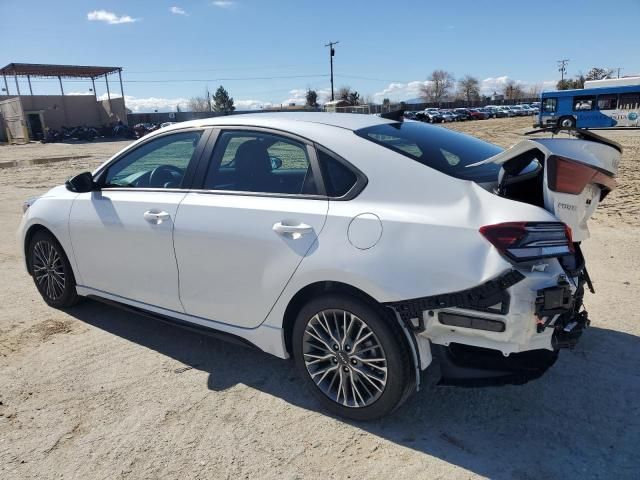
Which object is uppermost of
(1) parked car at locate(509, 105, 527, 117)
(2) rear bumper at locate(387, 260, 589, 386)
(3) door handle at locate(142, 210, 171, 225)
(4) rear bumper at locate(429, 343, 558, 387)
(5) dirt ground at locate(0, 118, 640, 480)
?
(3) door handle at locate(142, 210, 171, 225)

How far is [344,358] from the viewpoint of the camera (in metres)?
2.87

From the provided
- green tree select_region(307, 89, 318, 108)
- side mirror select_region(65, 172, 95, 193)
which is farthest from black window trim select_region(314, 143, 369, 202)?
green tree select_region(307, 89, 318, 108)

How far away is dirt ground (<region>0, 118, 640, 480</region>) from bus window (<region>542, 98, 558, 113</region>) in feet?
111

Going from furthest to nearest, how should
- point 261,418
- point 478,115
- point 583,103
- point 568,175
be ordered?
point 478,115, point 583,103, point 261,418, point 568,175

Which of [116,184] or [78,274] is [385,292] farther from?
[78,274]

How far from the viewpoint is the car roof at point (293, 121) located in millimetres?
3195

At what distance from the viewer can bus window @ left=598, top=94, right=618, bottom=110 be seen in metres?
31.4

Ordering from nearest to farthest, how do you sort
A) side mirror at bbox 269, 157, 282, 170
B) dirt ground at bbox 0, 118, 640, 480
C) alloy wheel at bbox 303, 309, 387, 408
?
dirt ground at bbox 0, 118, 640, 480, alloy wheel at bbox 303, 309, 387, 408, side mirror at bbox 269, 157, 282, 170

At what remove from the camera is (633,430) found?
108 inches

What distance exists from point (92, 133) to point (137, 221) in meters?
54.3

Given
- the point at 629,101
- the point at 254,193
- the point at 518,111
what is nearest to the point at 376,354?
the point at 254,193

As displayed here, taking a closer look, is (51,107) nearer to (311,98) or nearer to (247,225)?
(311,98)

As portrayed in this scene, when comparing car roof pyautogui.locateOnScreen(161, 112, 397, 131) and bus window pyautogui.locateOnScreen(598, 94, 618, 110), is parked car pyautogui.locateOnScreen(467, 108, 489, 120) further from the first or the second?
car roof pyautogui.locateOnScreen(161, 112, 397, 131)

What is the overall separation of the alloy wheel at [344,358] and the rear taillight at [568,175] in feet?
3.93
